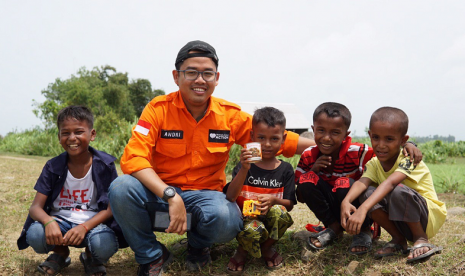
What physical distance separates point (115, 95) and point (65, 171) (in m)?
31.3

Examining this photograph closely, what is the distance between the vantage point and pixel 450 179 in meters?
6.46

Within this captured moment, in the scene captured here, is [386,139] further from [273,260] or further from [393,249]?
[273,260]

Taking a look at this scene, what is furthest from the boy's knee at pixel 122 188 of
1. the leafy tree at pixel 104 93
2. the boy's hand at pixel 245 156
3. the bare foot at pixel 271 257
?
the leafy tree at pixel 104 93

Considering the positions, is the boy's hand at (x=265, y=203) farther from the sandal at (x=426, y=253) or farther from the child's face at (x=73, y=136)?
the child's face at (x=73, y=136)

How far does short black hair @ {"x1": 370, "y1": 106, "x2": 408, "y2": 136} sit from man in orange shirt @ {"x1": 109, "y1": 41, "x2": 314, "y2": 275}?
0.70 meters

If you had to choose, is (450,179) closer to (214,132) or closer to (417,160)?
(417,160)

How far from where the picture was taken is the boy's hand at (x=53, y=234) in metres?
2.71

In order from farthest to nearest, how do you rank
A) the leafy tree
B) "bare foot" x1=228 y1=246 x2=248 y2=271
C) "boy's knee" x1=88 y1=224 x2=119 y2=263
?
the leafy tree
"bare foot" x1=228 y1=246 x2=248 y2=271
"boy's knee" x1=88 y1=224 x2=119 y2=263

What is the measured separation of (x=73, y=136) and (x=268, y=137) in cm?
153

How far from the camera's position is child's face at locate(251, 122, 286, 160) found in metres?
2.94

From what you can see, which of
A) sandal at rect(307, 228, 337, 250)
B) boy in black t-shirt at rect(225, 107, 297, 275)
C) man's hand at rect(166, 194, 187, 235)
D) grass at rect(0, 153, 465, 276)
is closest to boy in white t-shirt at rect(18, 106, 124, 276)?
grass at rect(0, 153, 465, 276)

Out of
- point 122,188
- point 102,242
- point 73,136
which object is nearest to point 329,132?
point 122,188

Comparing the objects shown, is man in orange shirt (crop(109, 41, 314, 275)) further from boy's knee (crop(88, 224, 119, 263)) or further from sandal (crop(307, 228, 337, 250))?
sandal (crop(307, 228, 337, 250))

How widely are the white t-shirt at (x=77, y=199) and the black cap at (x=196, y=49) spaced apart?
117 centimetres
